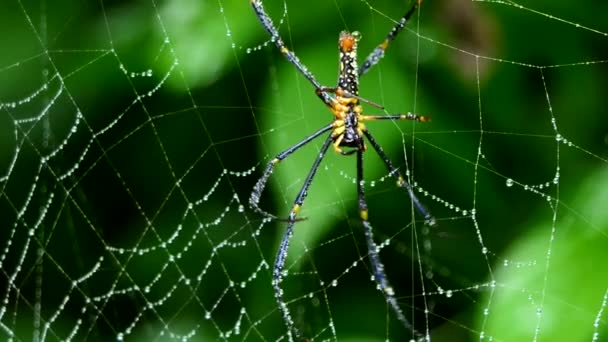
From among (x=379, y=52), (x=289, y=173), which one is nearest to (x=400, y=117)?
(x=379, y=52)

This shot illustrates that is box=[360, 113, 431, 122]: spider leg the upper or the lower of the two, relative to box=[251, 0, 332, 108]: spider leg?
lower

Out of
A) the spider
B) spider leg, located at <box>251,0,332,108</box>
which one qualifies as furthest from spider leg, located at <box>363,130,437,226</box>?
spider leg, located at <box>251,0,332,108</box>

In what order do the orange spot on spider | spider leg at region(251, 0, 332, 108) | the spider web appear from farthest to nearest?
the spider web → spider leg at region(251, 0, 332, 108) → the orange spot on spider

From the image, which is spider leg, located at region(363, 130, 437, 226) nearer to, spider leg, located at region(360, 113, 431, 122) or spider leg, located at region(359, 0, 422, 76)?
spider leg, located at region(360, 113, 431, 122)

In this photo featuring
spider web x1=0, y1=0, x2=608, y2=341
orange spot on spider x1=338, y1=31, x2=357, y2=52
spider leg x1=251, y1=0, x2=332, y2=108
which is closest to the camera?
orange spot on spider x1=338, y1=31, x2=357, y2=52

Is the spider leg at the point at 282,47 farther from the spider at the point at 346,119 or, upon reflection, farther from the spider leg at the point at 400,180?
the spider leg at the point at 400,180

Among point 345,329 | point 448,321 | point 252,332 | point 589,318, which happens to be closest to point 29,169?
point 252,332
